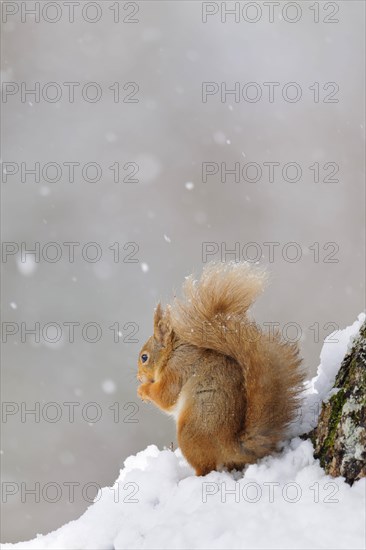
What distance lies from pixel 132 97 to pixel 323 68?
2160mm

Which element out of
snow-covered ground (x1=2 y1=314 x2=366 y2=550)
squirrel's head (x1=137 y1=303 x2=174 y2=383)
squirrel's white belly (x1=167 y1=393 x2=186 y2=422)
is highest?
squirrel's head (x1=137 y1=303 x2=174 y2=383)

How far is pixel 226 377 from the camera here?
4.92 ft

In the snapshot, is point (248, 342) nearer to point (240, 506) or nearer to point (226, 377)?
point (226, 377)

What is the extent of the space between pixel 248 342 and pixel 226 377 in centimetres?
9

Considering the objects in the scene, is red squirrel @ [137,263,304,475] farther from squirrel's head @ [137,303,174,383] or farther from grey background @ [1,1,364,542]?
grey background @ [1,1,364,542]

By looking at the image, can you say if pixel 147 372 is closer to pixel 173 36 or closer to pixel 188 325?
pixel 188 325

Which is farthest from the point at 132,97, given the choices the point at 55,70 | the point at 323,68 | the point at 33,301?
the point at 33,301

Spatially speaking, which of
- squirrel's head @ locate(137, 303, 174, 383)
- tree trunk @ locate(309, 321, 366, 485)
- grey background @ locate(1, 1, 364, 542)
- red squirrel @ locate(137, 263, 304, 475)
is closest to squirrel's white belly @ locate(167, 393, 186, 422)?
red squirrel @ locate(137, 263, 304, 475)

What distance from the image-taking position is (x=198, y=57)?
337 inches

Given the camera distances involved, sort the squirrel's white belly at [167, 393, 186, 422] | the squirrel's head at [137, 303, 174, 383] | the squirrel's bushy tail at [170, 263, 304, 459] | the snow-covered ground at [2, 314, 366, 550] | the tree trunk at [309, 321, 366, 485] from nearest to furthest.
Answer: the snow-covered ground at [2, 314, 366, 550], the tree trunk at [309, 321, 366, 485], the squirrel's bushy tail at [170, 263, 304, 459], the squirrel's white belly at [167, 393, 186, 422], the squirrel's head at [137, 303, 174, 383]

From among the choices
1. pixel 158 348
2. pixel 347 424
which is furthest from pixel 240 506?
pixel 158 348

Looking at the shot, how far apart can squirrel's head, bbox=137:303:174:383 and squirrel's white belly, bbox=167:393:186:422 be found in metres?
0.11

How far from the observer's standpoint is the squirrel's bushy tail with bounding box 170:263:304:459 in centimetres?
144

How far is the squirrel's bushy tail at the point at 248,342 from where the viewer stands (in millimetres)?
1438
